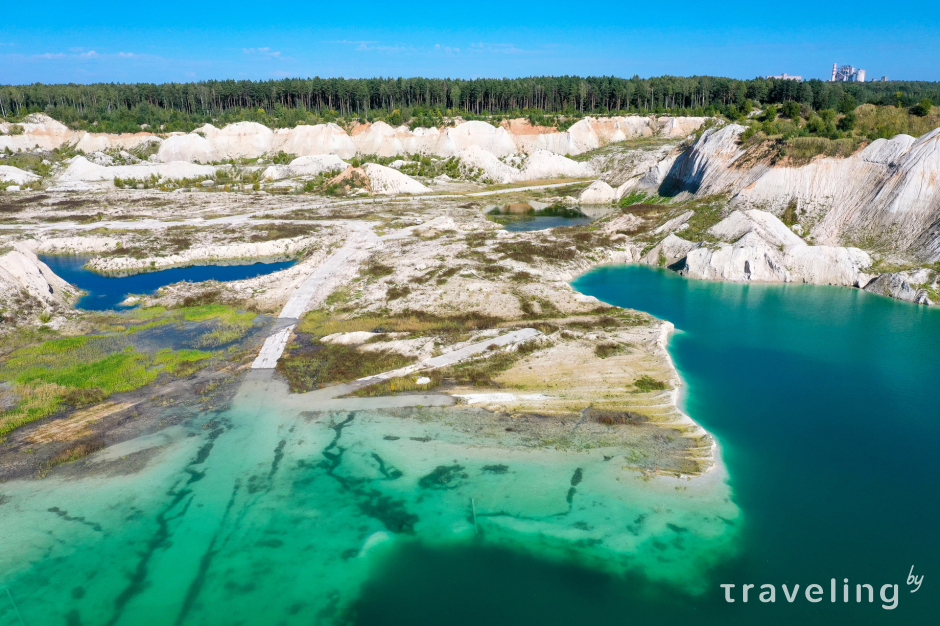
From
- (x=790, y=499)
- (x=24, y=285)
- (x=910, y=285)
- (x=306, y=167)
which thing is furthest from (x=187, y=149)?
(x=790, y=499)

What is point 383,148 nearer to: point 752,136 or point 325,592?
point 752,136

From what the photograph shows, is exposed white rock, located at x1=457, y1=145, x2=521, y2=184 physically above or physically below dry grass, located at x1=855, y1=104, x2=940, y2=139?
below

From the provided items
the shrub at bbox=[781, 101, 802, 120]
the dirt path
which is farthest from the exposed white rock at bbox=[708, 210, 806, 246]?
the dirt path

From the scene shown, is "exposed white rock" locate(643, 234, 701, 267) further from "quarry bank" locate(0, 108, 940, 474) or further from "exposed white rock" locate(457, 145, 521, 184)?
"exposed white rock" locate(457, 145, 521, 184)

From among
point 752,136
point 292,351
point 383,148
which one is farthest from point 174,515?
point 383,148

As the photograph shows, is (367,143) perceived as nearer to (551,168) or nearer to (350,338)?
(551,168)
